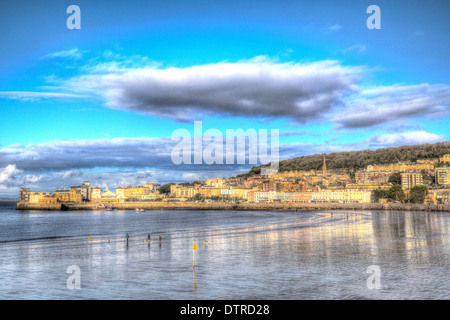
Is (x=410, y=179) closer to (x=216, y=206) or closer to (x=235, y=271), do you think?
(x=216, y=206)

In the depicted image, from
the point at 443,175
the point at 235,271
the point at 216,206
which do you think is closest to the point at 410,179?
the point at 443,175

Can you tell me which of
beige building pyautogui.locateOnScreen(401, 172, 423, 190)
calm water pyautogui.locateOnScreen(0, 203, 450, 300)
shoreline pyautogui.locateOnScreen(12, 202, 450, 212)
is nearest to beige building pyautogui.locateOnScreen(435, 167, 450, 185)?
Answer: beige building pyautogui.locateOnScreen(401, 172, 423, 190)

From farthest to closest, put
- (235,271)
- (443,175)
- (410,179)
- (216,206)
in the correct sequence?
(216,206)
(410,179)
(443,175)
(235,271)

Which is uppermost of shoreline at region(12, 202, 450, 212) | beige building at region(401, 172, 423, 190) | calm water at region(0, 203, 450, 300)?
beige building at region(401, 172, 423, 190)

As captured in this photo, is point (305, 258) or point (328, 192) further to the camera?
point (328, 192)

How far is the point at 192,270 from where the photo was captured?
61.3 feet

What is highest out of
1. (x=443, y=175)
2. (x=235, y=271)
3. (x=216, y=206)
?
(x=443, y=175)

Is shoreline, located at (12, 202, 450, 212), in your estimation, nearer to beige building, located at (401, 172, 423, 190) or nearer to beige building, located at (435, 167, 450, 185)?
beige building, located at (401, 172, 423, 190)

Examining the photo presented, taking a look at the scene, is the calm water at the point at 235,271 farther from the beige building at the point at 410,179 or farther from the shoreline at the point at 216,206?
the beige building at the point at 410,179

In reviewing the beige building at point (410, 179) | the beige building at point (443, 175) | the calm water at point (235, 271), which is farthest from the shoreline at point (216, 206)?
the calm water at point (235, 271)

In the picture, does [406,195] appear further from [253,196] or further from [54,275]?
[54,275]

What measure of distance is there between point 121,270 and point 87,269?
1807 millimetres
